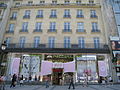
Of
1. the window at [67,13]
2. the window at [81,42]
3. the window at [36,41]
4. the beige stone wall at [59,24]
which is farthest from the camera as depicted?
the window at [67,13]

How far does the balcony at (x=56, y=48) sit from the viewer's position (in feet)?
52.9

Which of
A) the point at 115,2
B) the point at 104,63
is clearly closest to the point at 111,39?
the point at 104,63

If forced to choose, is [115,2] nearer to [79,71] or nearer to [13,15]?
[79,71]

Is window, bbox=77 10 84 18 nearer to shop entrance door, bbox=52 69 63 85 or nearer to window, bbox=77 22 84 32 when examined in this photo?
window, bbox=77 22 84 32

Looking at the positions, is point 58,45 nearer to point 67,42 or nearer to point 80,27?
point 67,42

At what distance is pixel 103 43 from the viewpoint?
56.9 ft

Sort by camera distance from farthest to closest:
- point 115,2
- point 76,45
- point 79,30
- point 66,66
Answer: point 115,2 → point 79,30 → point 76,45 → point 66,66

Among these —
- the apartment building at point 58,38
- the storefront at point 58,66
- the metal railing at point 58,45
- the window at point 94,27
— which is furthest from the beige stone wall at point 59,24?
the storefront at point 58,66

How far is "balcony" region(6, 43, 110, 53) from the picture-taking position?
16125 millimetres

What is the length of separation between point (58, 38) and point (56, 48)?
2128 mm

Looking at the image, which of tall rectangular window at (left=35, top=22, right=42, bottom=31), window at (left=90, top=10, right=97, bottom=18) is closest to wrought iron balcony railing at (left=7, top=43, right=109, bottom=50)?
tall rectangular window at (left=35, top=22, right=42, bottom=31)

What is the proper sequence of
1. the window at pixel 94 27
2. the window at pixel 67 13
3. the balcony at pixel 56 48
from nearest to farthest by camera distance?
the balcony at pixel 56 48 → the window at pixel 94 27 → the window at pixel 67 13

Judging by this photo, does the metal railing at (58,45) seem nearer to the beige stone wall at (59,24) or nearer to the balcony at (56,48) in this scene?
the balcony at (56,48)

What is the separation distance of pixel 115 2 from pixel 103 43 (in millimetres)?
8047
